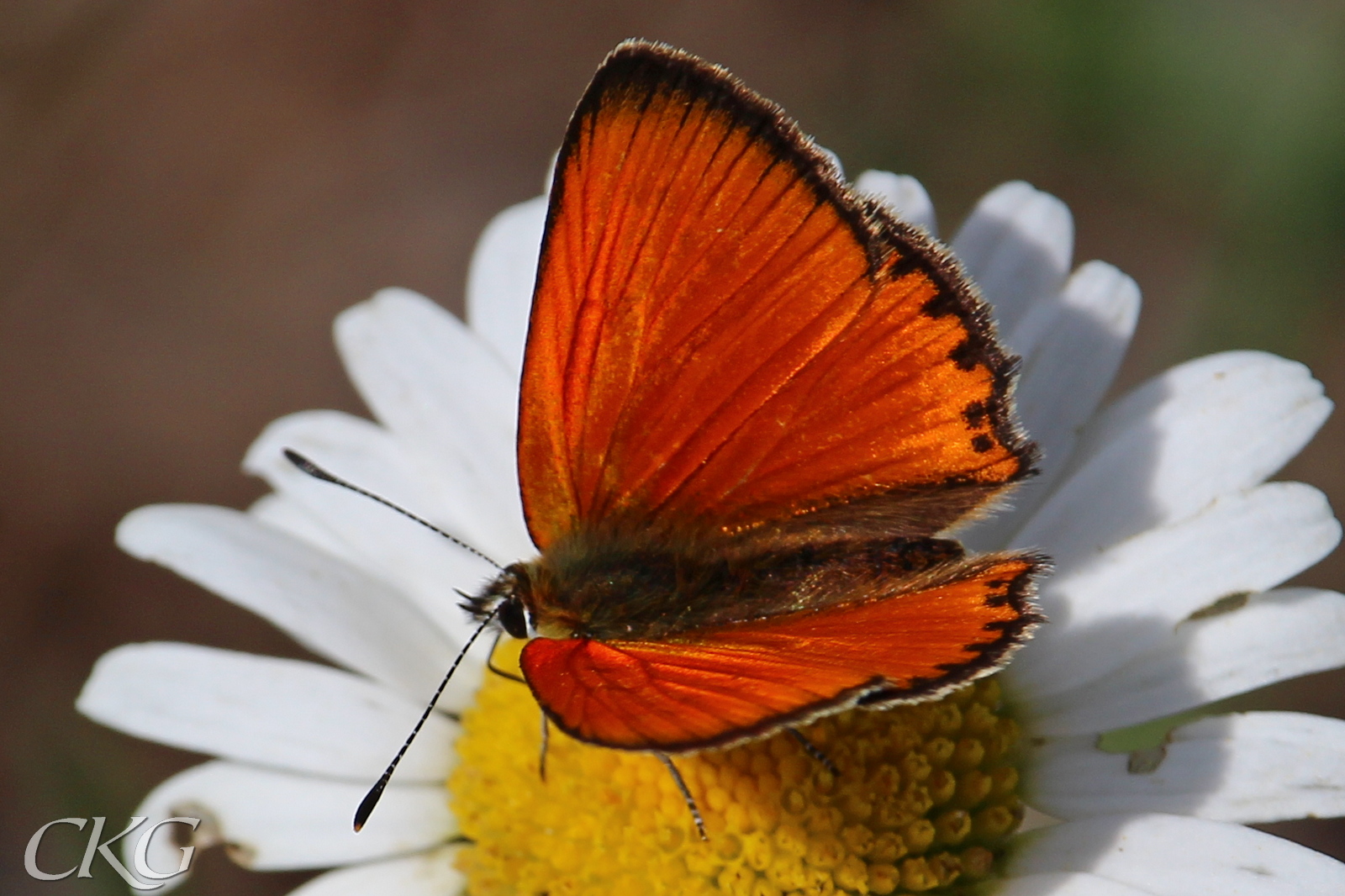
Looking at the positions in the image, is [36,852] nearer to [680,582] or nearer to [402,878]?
[402,878]

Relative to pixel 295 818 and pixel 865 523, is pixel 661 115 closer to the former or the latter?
pixel 865 523

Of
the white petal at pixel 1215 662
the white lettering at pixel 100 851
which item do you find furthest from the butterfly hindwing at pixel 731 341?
the white lettering at pixel 100 851

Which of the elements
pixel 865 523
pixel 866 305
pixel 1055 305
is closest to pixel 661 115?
pixel 866 305

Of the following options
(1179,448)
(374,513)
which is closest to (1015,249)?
(1179,448)

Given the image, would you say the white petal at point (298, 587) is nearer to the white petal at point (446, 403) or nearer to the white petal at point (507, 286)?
the white petal at point (446, 403)

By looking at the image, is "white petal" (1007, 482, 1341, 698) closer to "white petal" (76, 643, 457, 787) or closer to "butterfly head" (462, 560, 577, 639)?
"butterfly head" (462, 560, 577, 639)

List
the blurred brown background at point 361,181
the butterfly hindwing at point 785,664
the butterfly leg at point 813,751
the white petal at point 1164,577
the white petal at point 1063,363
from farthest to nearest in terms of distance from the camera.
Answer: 1. the blurred brown background at point 361,181
2. the white petal at point 1063,363
3. the white petal at point 1164,577
4. the butterfly leg at point 813,751
5. the butterfly hindwing at point 785,664
